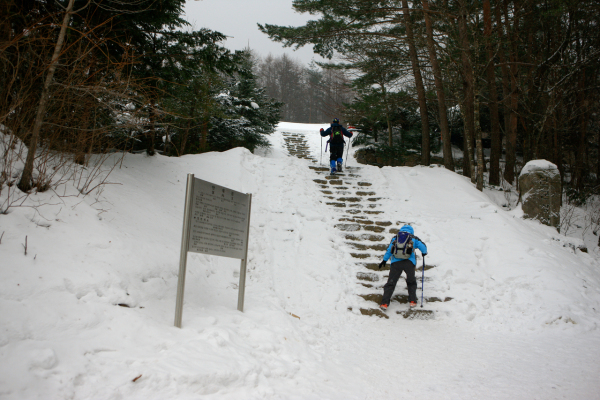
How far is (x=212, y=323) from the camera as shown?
380 cm

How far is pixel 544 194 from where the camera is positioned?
8.25m

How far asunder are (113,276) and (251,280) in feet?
8.06

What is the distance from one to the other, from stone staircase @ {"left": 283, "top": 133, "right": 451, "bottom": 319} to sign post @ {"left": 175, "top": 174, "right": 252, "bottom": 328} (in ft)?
8.33

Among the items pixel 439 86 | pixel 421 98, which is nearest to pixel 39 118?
pixel 439 86

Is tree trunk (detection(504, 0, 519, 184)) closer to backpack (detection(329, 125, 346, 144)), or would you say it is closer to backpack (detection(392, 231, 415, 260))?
backpack (detection(329, 125, 346, 144))

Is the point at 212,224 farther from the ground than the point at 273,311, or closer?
farther from the ground

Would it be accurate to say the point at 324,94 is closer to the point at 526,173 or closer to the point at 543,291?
the point at 526,173

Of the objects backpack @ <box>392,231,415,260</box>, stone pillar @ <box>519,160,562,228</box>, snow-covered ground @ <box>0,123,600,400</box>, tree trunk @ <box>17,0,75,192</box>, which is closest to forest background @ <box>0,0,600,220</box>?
tree trunk @ <box>17,0,75,192</box>

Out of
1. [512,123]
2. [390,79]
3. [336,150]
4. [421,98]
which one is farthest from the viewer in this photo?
[390,79]

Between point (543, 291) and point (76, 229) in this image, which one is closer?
point (76, 229)

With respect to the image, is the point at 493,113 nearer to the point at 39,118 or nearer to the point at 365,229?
the point at 365,229

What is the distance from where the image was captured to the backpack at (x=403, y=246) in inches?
225

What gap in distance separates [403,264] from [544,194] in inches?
199

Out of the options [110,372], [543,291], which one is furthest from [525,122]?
[110,372]
